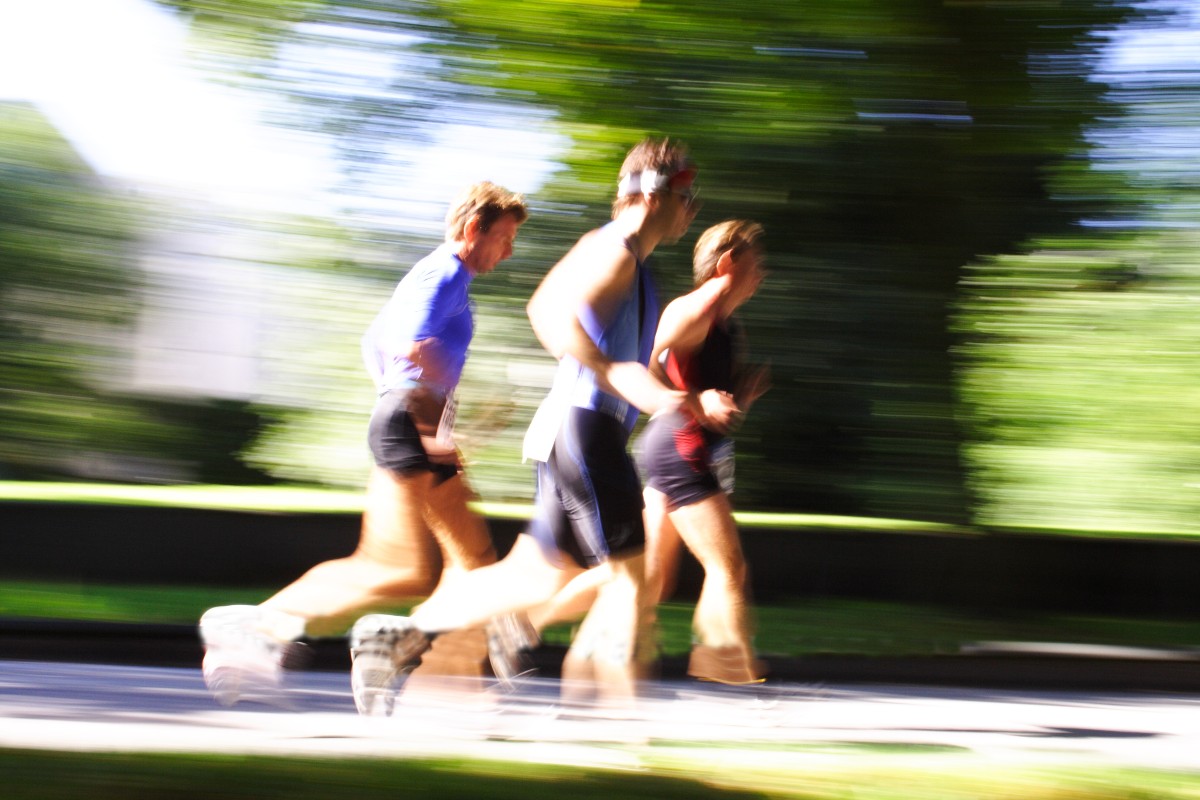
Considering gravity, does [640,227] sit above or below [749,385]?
above

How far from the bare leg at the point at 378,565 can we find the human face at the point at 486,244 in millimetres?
782

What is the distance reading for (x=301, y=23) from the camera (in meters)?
9.73

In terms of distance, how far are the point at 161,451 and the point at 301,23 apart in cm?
605

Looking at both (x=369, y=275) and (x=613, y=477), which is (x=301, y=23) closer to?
(x=369, y=275)

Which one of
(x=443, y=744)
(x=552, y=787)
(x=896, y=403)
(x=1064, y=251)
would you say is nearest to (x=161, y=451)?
(x=896, y=403)

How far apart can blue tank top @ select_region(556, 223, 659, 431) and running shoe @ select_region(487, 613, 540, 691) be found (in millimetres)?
867

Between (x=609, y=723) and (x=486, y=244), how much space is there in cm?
170

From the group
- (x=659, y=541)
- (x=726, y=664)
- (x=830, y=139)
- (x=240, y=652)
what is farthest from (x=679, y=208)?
(x=830, y=139)

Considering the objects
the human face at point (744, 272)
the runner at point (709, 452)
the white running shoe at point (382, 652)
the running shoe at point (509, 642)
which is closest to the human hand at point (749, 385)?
the runner at point (709, 452)

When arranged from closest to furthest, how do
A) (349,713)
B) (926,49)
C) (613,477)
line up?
(613,477) → (349,713) → (926,49)

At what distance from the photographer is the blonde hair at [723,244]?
4.68m

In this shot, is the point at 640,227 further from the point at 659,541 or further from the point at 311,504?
the point at 311,504

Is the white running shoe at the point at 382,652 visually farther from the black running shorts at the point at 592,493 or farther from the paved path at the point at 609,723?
the black running shorts at the point at 592,493

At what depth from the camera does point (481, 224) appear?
4.61 metres
